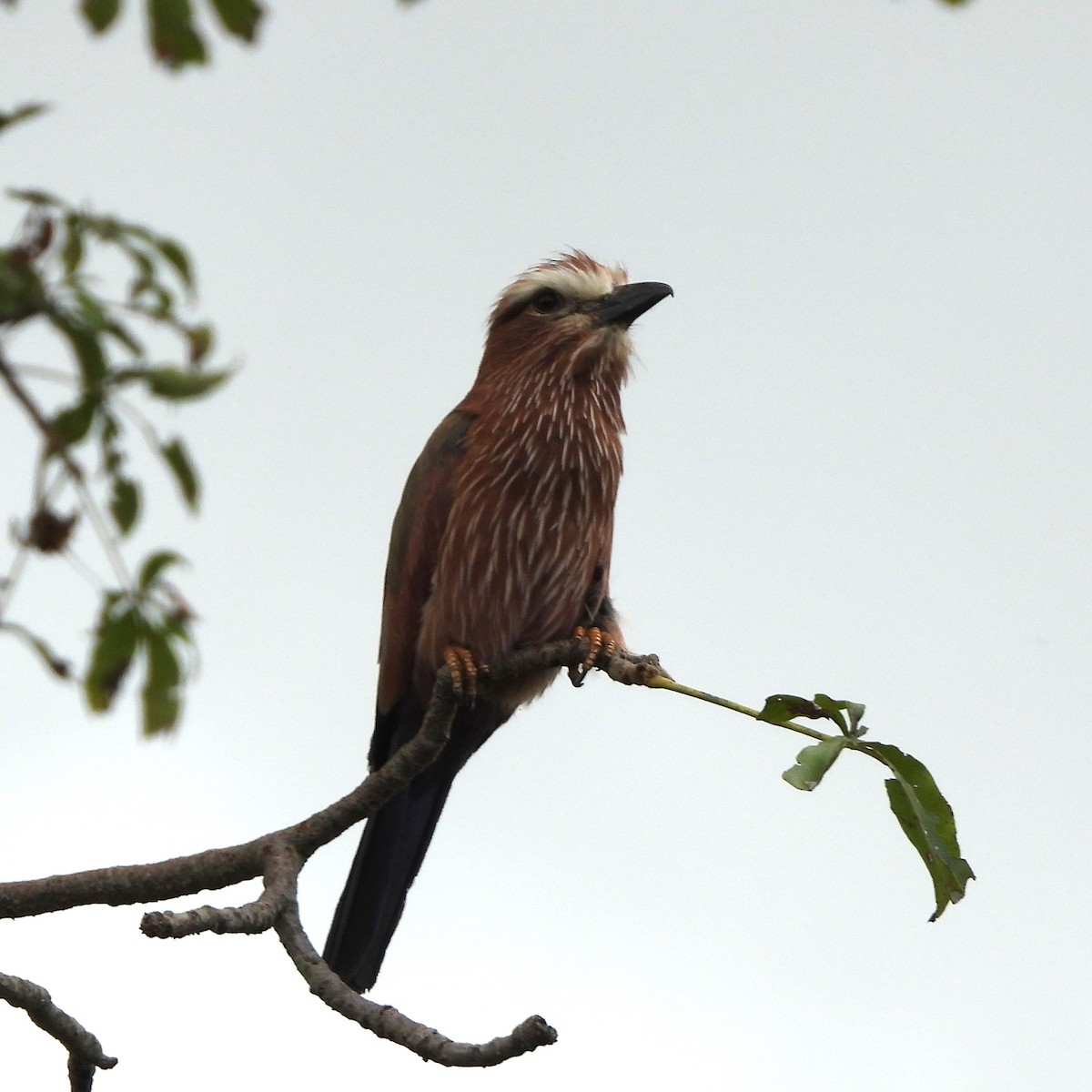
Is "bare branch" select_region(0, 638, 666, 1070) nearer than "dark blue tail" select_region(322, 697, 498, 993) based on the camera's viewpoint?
Yes

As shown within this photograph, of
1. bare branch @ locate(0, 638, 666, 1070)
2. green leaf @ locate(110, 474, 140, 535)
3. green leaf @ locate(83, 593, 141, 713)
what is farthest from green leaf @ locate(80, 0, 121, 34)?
bare branch @ locate(0, 638, 666, 1070)

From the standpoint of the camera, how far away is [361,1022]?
2.87 meters

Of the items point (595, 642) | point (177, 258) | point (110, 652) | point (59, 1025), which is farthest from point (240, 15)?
point (595, 642)

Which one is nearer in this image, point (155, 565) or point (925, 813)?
point (155, 565)

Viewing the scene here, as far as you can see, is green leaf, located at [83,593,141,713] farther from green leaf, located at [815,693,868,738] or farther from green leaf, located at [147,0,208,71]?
green leaf, located at [815,693,868,738]

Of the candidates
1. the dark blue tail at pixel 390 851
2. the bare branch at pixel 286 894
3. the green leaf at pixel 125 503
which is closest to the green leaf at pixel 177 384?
the green leaf at pixel 125 503

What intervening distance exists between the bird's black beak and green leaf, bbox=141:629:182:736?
358cm

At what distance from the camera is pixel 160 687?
1.56 metres

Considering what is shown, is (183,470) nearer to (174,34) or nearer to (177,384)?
(177,384)

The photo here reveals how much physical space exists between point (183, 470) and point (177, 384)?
0.59 feet

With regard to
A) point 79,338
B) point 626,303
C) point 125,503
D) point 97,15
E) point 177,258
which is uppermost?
point 626,303

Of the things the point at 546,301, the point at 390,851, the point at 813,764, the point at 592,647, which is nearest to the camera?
the point at 813,764

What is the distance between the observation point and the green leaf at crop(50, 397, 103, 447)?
1.38 meters

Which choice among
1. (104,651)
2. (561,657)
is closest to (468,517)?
(561,657)
